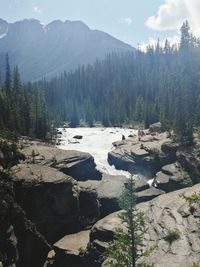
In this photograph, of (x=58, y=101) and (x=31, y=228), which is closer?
(x=31, y=228)

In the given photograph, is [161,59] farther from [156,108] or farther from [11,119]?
[11,119]

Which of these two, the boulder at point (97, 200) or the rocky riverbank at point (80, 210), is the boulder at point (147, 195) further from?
the boulder at point (97, 200)

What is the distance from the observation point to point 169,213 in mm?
30266

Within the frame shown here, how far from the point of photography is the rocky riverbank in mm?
28172

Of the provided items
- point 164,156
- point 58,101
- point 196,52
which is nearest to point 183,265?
point 164,156

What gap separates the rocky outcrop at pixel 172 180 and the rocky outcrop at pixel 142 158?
5.78m

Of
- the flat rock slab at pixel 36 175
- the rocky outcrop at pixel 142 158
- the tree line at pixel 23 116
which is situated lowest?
the rocky outcrop at pixel 142 158

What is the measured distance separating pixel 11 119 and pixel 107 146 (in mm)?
20255

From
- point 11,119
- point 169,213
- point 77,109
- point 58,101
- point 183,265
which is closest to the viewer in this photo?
point 183,265

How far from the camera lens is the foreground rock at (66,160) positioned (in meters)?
43.3

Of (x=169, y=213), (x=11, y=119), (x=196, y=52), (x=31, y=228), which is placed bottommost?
(x=31, y=228)

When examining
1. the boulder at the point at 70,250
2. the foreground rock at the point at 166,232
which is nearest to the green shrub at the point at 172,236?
the foreground rock at the point at 166,232

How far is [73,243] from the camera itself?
3394 centimetres

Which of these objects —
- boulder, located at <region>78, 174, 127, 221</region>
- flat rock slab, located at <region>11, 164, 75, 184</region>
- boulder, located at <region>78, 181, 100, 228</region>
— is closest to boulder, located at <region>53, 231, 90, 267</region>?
boulder, located at <region>78, 181, 100, 228</region>
